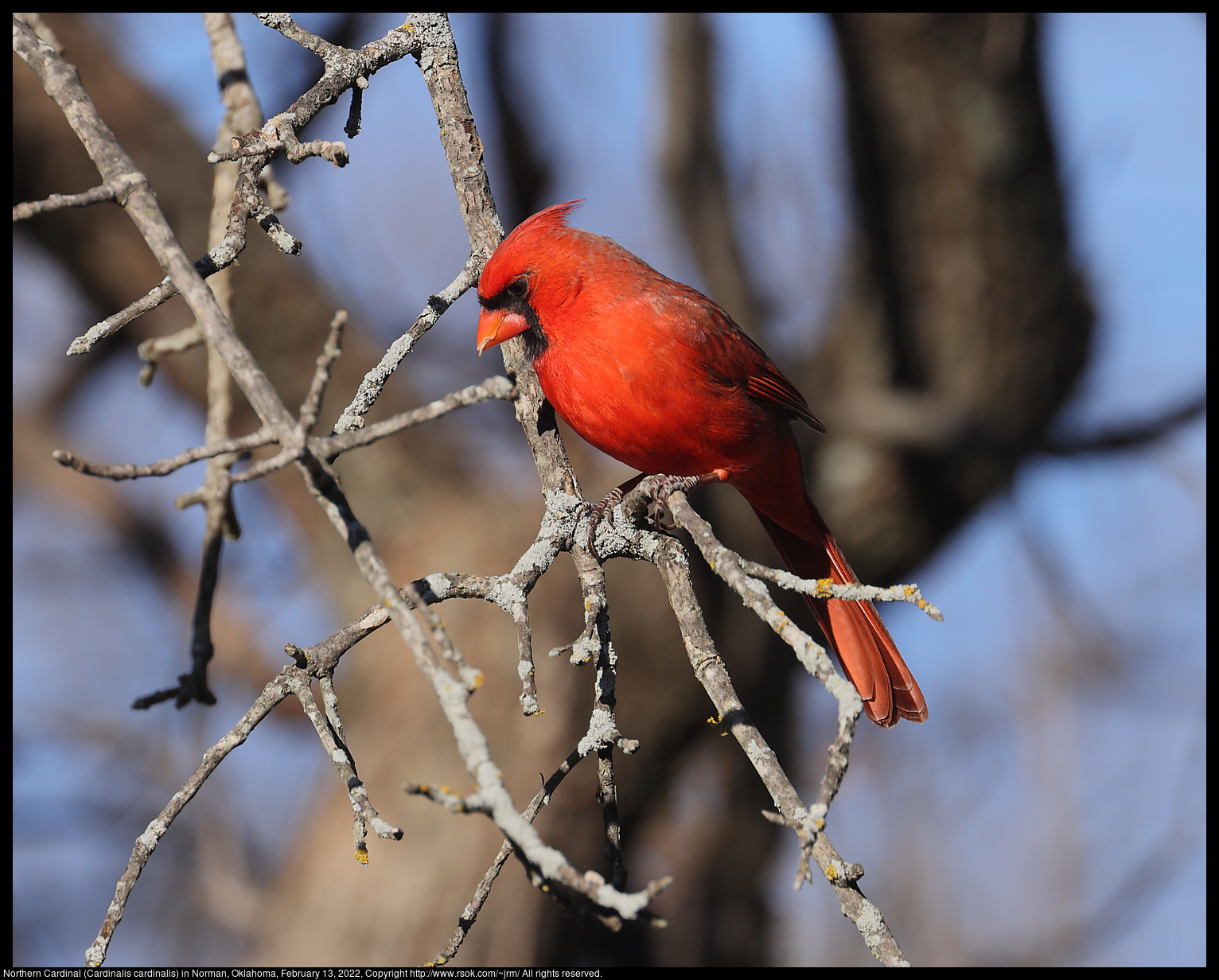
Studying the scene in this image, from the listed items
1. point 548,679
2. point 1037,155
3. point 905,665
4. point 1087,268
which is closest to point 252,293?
point 548,679

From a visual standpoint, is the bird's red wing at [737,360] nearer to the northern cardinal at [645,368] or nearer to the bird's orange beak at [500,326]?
the northern cardinal at [645,368]

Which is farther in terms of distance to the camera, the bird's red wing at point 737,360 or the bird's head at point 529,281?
the bird's red wing at point 737,360

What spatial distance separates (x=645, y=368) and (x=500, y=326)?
0.44 meters

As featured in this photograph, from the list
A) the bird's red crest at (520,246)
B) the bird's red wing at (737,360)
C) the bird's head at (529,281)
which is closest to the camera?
the bird's red crest at (520,246)

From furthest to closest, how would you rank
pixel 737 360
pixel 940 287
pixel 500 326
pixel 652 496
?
pixel 940 287, pixel 737 360, pixel 500 326, pixel 652 496

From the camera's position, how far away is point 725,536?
511 centimetres

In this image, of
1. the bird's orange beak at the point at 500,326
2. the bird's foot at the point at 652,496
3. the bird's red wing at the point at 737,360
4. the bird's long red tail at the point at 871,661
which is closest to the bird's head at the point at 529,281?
the bird's orange beak at the point at 500,326

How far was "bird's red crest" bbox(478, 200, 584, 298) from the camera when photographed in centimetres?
232

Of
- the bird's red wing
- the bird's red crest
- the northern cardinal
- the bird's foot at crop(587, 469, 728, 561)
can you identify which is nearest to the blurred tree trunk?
the bird's red wing

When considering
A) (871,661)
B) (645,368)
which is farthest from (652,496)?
(871,661)

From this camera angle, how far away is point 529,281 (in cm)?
251

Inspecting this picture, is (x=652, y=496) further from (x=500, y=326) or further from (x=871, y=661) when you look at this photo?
(x=871, y=661)

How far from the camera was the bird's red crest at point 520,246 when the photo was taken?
2.32m

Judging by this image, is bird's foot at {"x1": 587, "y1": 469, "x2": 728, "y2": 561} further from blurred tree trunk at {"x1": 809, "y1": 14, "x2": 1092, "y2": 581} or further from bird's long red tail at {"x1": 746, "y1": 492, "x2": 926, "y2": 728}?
blurred tree trunk at {"x1": 809, "y1": 14, "x2": 1092, "y2": 581}
